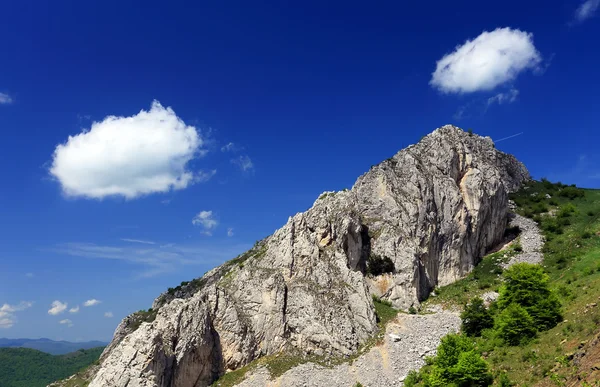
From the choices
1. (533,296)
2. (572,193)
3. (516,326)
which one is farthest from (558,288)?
(572,193)

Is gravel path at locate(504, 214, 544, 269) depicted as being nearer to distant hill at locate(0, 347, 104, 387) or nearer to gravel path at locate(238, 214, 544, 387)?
gravel path at locate(238, 214, 544, 387)

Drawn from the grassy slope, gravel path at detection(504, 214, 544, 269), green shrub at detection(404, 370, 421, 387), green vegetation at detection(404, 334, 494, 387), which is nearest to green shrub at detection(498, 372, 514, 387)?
the grassy slope

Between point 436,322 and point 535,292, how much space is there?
15539mm

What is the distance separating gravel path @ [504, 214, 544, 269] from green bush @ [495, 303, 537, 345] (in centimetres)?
3261

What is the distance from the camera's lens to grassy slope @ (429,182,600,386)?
30.0 m

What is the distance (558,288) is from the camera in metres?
47.0

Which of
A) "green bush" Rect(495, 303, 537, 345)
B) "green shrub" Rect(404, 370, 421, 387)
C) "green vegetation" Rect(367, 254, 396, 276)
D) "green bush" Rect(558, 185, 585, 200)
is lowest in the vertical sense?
"green shrub" Rect(404, 370, 421, 387)

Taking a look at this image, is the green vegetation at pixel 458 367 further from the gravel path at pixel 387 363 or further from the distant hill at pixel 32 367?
the distant hill at pixel 32 367

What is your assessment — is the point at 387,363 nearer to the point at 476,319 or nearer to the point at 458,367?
the point at 476,319

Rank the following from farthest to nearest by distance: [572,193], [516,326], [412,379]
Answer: [572,193]
[412,379]
[516,326]

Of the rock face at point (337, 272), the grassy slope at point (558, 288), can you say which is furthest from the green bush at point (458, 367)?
the rock face at point (337, 272)

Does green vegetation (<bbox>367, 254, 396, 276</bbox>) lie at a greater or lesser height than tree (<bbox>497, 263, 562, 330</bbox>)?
greater

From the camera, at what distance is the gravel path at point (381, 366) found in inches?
1816

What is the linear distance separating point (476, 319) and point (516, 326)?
370 inches
